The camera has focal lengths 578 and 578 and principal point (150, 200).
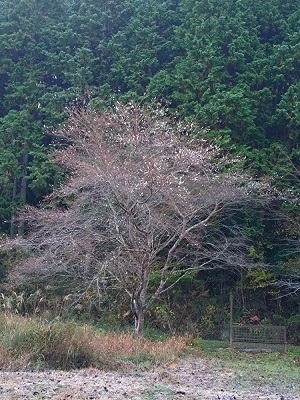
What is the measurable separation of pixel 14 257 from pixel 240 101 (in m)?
7.68

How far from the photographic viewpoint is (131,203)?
1319cm

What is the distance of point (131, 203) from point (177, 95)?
522 centimetres

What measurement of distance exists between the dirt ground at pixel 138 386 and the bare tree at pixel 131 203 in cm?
432

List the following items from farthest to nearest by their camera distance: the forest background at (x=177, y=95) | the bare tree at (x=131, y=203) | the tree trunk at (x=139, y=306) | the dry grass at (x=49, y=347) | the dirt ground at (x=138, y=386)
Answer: the forest background at (x=177, y=95)
the tree trunk at (x=139, y=306)
the bare tree at (x=131, y=203)
the dry grass at (x=49, y=347)
the dirt ground at (x=138, y=386)

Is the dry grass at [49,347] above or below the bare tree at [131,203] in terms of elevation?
below

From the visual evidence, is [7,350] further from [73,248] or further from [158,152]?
[158,152]

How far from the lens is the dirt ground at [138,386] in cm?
641

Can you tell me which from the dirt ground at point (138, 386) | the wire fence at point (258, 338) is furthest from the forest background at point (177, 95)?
the dirt ground at point (138, 386)

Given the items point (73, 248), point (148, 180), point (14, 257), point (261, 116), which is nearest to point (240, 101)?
point (261, 116)

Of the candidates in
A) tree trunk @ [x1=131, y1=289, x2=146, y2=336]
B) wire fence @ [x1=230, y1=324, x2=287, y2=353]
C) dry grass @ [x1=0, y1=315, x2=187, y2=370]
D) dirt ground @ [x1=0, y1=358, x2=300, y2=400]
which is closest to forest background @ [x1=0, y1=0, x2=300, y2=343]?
wire fence @ [x1=230, y1=324, x2=287, y2=353]

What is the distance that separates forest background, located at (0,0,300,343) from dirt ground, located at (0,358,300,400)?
531 centimetres

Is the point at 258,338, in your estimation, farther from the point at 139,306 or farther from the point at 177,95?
the point at 177,95

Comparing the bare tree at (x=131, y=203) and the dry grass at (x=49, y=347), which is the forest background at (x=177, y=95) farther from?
the dry grass at (x=49, y=347)

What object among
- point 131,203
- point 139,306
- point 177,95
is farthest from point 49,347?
point 177,95
